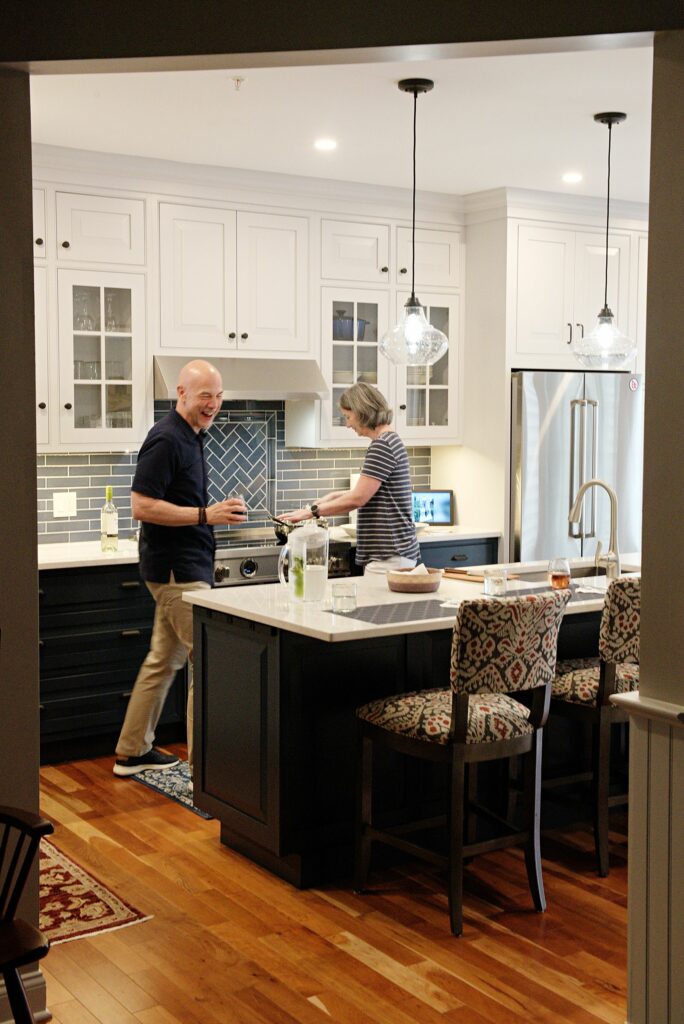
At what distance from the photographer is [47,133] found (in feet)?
16.4

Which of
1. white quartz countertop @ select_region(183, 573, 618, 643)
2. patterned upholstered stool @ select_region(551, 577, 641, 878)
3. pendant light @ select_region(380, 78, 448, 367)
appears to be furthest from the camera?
pendant light @ select_region(380, 78, 448, 367)

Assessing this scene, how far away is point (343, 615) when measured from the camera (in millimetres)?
3771

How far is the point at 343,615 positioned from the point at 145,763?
5.42 feet

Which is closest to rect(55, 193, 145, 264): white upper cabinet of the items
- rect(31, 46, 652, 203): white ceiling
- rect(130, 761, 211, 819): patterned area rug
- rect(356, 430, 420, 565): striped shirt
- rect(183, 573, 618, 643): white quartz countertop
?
rect(31, 46, 652, 203): white ceiling

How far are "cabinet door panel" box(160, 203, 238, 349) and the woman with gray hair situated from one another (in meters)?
1.05

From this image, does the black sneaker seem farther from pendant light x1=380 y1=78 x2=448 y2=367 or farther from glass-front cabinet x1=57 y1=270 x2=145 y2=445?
pendant light x1=380 y1=78 x2=448 y2=367

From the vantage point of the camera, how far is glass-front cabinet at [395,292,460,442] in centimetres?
644

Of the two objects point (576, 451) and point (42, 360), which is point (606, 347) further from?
point (42, 360)

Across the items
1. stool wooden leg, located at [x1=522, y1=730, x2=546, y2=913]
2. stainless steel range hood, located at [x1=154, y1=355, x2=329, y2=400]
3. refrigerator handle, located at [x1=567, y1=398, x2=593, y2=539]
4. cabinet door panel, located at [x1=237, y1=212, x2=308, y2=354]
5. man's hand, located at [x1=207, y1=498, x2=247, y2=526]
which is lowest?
stool wooden leg, located at [x1=522, y1=730, x2=546, y2=913]

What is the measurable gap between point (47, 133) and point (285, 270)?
4.60 feet

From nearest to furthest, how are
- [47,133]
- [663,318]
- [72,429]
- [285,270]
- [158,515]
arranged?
[663,318], [158,515], [47,133], [72,429], [285,270]

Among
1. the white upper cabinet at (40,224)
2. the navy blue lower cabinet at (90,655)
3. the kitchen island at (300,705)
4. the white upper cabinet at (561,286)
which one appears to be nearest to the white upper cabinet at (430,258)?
the white upper cabinet at (561,286)

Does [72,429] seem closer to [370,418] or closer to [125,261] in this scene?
[125,261]

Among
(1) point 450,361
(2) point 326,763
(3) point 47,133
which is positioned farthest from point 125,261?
(2) point 326,763
